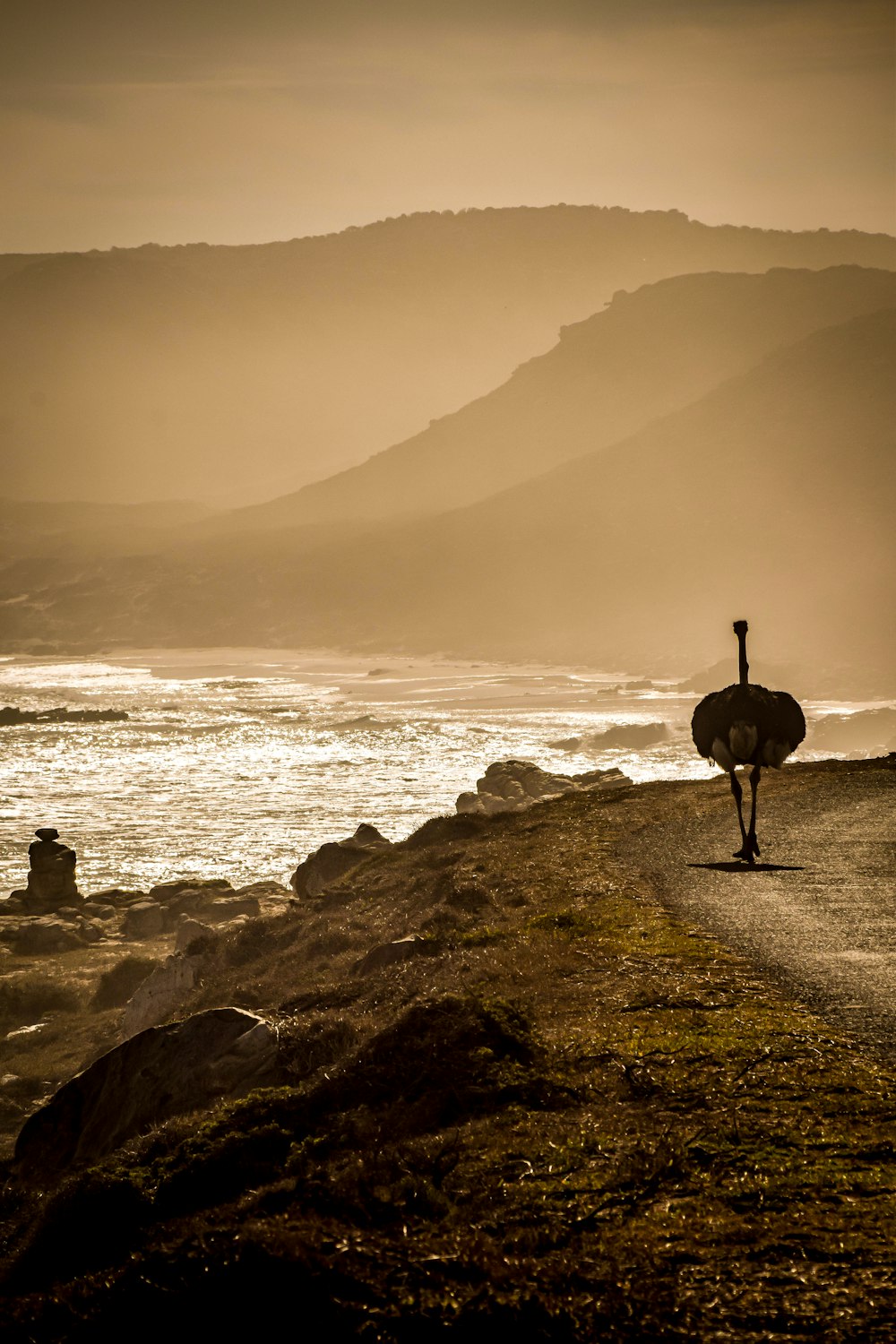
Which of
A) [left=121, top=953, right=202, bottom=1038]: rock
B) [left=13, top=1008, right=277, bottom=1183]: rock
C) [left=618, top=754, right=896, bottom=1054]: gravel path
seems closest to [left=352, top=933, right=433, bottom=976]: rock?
[left=13, top=1008, right=277, bottom=1183]: rock

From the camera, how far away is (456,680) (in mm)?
127688

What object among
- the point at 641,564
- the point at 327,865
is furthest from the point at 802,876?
the point at 641,564

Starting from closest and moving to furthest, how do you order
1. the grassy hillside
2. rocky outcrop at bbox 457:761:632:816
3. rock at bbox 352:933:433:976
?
1. the grassy hillside
2. rock at bbox 352:933:433:976
3. rocky outcrop at bbox 457:761:632:816

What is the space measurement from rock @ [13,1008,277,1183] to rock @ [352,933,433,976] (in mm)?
2344

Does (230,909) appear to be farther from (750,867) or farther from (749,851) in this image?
(750,867)

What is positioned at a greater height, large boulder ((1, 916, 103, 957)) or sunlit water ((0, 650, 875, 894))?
sunlit water ((0, 650, 875, 894))

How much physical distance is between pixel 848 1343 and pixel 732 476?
187 metres

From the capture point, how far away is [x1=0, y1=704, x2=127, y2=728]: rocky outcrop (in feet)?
296

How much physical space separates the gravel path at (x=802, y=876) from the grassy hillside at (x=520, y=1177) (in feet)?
1.35

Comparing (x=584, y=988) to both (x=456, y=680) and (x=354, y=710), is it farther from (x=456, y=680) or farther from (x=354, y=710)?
(x=456, y=680)

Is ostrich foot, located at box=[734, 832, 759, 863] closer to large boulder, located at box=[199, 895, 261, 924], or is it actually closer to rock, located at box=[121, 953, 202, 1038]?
rock, located at box=[121, 953, 202, 1038]

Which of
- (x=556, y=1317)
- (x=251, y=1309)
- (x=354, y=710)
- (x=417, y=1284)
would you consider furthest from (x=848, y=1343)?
(x=354, y=710)

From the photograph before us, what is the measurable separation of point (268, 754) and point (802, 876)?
64759mm

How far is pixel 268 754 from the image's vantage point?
7588cm
